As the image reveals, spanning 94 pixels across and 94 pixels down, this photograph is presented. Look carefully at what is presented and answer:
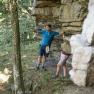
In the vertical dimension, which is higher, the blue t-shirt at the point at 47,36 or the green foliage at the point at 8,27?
the blue t-shirt at the point at 47,36

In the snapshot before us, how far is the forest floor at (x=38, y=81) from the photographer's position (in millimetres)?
9340

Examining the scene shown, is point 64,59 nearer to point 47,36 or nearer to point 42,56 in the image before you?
point 47,36

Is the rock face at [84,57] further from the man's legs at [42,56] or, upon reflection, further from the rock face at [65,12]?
the man's legs at [42,56]

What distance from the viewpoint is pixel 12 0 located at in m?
9.35

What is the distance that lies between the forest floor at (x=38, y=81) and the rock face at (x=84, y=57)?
0.29m

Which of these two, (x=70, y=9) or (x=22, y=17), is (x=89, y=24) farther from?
(x=22, y=17)

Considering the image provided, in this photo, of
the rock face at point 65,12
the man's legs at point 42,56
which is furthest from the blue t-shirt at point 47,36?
the rock face at point 65,12

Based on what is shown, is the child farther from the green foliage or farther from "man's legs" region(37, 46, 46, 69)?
the green foliage

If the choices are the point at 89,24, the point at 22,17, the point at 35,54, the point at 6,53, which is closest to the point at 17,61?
the point at 89,24

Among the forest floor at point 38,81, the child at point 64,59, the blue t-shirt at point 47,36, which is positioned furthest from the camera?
the blue t-shirt at point 47,36

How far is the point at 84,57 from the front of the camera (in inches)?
349

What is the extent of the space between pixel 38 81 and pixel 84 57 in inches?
86.0

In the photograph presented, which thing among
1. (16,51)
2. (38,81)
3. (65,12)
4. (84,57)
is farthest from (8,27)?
A: (84,57)

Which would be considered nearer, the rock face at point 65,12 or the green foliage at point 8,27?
the rock face at point 65,12
